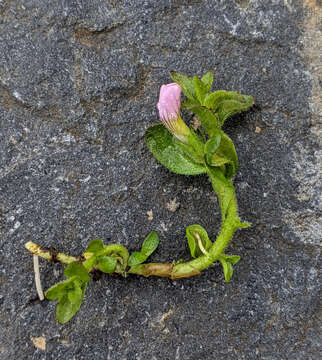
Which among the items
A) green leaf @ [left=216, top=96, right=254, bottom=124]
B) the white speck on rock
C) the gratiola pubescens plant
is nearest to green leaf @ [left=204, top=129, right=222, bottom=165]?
the gratiola pubescens plant

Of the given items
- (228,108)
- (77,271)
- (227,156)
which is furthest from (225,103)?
(77,271)

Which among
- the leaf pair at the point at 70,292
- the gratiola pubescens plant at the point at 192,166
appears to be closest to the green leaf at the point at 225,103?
the gratiola pubescens plant at the point at 192,166

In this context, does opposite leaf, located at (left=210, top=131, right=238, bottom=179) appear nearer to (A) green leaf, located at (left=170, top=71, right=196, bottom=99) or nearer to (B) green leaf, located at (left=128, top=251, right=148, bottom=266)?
(A) green leaf, located at (left=170, top=71, right=196, bottom=99)

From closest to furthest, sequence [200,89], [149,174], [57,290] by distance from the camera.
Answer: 1. [57,290]
2. [200,89]
3. [149,174]

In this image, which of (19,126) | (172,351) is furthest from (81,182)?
(172,351)

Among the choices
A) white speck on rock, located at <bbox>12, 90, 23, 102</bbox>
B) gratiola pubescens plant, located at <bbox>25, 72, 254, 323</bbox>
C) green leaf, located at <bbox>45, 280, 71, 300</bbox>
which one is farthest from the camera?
white speck on rock, located at <bbox>12, 90, 23, 102</bbox>

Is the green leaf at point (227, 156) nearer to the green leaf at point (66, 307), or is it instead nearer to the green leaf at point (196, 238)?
the green leaf at point (196, 238)

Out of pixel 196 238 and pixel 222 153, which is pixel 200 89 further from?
pixel 196 238

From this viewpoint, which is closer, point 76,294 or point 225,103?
point 76,294
